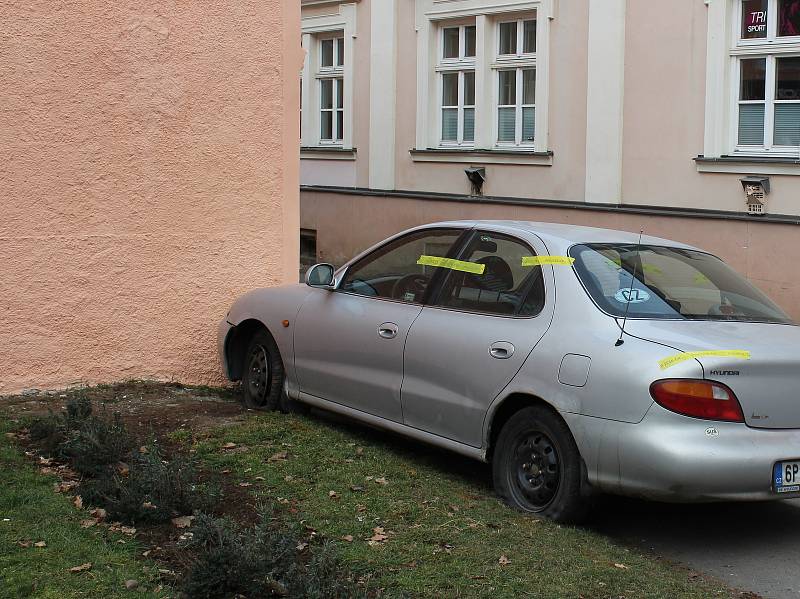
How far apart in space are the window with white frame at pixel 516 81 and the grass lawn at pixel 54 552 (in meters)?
12.7

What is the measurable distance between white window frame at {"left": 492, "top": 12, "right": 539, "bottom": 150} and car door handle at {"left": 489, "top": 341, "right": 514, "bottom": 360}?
11.5m

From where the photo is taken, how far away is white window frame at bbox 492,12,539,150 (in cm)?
1752

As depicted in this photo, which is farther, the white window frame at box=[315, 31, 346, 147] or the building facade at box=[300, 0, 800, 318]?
the white window frame at box=[315, 31, 346, 147]

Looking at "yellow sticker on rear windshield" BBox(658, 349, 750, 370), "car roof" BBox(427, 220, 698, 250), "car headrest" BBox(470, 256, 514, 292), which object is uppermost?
"car roof" BBox(427, 220, 698, 250)

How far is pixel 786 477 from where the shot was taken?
5.47m

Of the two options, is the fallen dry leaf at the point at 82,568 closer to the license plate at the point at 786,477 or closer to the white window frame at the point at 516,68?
the license plate at the point at 786,477

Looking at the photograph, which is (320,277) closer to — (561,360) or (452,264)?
Result: (452,264)

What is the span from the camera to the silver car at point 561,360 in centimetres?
539

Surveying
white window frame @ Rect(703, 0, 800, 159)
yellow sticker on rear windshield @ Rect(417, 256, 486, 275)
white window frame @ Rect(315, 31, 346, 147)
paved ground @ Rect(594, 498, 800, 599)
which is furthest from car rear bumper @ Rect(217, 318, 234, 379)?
white window frame @ Rect(315, 31, 346, 147)

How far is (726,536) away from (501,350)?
1.50m

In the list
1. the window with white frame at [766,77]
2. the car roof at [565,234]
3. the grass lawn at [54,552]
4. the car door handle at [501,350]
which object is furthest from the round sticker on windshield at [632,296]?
the window with white frame at [766,77]

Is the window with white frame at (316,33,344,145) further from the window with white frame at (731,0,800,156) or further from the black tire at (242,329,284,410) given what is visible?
the black tire at (242,329,284,410)

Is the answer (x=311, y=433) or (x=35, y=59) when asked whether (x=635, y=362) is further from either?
(x=35, y=59)

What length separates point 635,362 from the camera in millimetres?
5500
